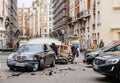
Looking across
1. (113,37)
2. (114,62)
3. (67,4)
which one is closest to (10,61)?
(114,62)

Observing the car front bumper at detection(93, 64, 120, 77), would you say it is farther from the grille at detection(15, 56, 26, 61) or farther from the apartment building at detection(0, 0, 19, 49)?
the apartment building at detection(0, 0, 19, 49)

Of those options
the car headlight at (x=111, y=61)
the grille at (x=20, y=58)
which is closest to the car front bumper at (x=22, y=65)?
the grille at (x=20, y=58)

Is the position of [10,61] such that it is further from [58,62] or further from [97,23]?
Result: [97,23]

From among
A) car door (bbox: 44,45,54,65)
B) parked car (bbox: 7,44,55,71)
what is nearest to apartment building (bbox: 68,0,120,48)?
car door (bbox: 44,45,54,65)

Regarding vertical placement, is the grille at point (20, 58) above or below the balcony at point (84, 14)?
below

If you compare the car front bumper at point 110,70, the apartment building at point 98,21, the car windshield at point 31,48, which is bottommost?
the car front bumper at point 110,70

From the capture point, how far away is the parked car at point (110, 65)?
545 inches

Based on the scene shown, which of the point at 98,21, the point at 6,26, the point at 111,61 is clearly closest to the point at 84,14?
the point at 98,21

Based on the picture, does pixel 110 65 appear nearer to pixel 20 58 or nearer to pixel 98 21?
pixel 20 58

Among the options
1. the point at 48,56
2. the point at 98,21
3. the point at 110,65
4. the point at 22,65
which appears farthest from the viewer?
the point at 98,21

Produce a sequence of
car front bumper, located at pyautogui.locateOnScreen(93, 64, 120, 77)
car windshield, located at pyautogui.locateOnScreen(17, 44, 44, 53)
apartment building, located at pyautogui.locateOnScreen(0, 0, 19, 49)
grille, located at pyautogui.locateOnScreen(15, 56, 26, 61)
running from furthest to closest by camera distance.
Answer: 1. apartment building, located at pyautogui.locateOnScreen(0, 0, 19, 49)
2. car windshield, located at pyautogui.locateOnScreen(17, 44, 44, 53)
3. grille, located at pyautogui.locateOnScreen(15, 56, 26, 61)
4. car front bumper, located at pyautogui.locateOnScreen(93, 64, 120, 77)

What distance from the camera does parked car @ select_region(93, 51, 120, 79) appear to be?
13.9 m

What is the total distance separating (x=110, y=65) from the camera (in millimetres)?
13961

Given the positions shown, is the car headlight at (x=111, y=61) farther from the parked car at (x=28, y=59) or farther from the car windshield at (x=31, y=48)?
the car windshield at (x=31, y=48)
